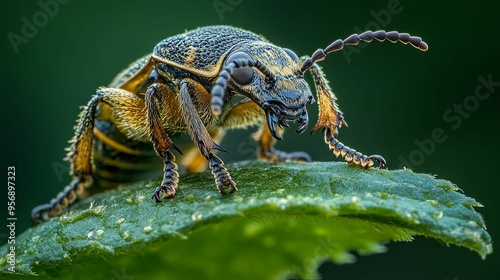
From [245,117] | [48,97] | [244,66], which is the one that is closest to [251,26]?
[48,97]

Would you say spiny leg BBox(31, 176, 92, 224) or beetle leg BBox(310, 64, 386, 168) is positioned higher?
beetle leg BBox(310, 64, 386, 168)

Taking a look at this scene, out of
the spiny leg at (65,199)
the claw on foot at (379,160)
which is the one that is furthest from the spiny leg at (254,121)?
the spiny leg at (65,199)

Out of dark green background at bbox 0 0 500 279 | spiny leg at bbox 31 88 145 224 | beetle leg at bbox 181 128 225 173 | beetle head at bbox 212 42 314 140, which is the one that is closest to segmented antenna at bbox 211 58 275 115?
beetle head at bbox 212 42 314 140

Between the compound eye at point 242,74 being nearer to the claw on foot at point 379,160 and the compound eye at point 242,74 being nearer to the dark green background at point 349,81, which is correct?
the claw on foot at point 379,160

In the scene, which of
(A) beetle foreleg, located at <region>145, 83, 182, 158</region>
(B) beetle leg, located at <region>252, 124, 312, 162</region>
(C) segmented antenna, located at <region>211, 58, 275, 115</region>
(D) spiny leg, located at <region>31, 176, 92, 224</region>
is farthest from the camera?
(B) beetle leg, located at <region>252, 124, 312, 162</region>

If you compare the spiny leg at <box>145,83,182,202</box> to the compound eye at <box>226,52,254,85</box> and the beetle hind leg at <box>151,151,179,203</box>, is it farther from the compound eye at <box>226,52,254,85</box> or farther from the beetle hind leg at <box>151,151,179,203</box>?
the compound eye at <box>226,52,254,85</box>

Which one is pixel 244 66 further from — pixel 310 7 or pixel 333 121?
pixel 310 7

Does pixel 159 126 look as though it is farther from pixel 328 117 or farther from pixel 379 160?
pixel 379 160
